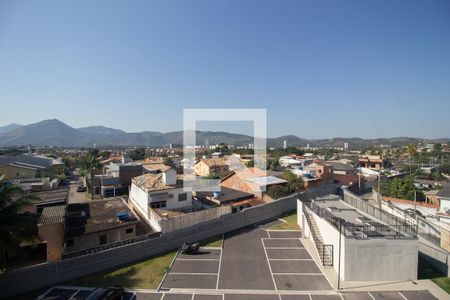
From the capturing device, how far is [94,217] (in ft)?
70.5

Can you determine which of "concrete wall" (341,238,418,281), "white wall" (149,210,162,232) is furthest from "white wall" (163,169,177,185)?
"concrete wall" (341,238,418,281)

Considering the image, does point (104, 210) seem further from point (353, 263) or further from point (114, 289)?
point (353, 263)

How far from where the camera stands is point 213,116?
28.5m

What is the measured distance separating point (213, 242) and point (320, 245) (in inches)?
326

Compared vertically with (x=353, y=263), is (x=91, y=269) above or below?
below

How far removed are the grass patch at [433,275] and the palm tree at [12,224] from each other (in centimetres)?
2203

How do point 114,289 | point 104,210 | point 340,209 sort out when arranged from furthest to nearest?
point 104,210 → point 340,209 → point 114,289

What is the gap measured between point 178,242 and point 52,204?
12445mm

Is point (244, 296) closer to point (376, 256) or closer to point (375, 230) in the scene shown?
point (376, 256)

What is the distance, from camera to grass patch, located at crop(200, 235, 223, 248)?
19734 mm

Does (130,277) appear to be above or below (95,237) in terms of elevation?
below

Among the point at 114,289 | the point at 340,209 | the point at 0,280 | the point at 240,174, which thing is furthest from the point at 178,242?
the point at 240,174

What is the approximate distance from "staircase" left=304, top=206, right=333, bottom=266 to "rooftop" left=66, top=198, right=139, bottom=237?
14527 millimetres

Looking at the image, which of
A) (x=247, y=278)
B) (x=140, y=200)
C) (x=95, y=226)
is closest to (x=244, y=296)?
(x=247, y=278)
